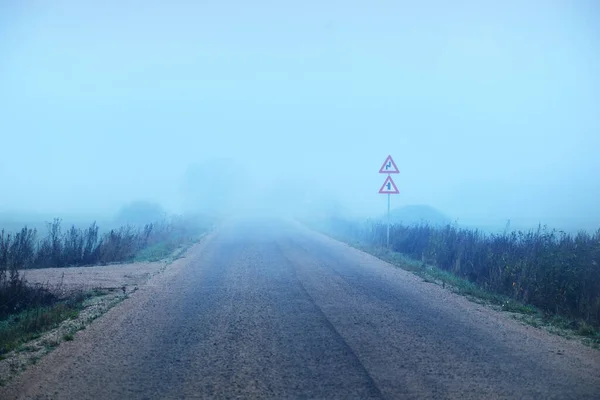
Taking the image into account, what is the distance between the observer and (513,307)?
12352 mm

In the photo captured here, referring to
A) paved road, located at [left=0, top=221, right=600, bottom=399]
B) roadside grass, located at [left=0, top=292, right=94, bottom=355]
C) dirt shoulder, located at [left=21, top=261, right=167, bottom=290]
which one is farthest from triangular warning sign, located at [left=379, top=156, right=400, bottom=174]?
roadside grass, located at [left=0, top=292, right=94, bottom=355]

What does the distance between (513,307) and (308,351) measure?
6.33m

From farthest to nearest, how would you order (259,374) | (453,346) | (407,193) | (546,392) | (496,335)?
1. (407,193)
2. (496,335)
3. (453,346)
4. (259,374)
5. (546,392)

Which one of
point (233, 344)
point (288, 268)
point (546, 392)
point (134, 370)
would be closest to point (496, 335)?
point (546, 392)

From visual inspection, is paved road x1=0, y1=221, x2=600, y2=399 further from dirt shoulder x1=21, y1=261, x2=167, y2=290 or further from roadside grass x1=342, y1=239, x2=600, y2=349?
dirt shoulder x1=21, y1=261, x2=167, y2=290

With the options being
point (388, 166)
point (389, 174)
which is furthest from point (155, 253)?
point (388, 166)

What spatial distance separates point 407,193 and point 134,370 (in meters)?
122

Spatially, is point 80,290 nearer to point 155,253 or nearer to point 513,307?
point 155,253

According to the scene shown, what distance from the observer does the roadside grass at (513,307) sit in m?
10.0

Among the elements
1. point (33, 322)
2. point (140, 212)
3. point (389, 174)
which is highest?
point (389, 174)

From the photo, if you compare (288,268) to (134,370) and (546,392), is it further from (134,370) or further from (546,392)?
(546,392)

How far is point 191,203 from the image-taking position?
15000 cm

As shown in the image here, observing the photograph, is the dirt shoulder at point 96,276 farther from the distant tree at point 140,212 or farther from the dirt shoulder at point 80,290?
the distant tree at point 140,212

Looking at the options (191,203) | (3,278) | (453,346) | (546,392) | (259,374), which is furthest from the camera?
(191,203)
